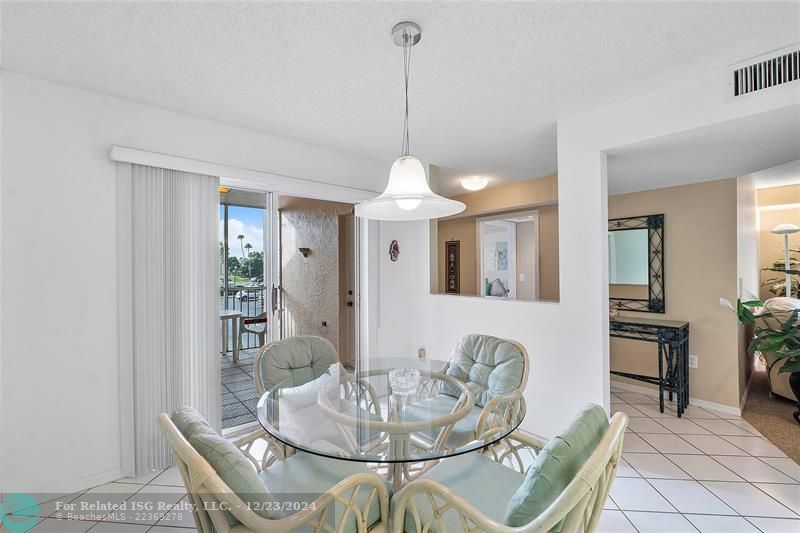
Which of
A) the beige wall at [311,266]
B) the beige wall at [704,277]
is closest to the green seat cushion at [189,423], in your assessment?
the beige wall at [311,266]

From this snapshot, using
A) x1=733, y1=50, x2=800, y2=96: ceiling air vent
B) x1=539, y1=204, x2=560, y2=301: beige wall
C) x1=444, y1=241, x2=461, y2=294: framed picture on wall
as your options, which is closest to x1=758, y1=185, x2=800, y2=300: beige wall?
x1=539, y1=204, x2=560, y2=301: beige wall

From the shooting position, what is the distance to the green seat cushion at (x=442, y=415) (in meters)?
1.65

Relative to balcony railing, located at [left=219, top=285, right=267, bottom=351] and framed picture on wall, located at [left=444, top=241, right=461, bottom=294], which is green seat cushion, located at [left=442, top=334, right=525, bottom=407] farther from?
framed picture on wall, located at [left=444, top=241, right=461, bottom=294]

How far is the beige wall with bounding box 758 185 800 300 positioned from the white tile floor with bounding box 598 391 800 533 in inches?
92.6

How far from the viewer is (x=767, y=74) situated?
1.93 metres

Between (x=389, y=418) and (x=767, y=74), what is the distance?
Answer: 2.70 meters

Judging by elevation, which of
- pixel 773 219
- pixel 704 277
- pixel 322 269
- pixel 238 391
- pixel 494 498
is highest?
pixel 773 219

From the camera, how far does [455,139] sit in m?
3.21

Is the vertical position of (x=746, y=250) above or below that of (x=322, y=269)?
above

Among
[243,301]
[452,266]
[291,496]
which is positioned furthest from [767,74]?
[452,266]

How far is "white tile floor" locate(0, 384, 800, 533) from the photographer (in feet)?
6.26

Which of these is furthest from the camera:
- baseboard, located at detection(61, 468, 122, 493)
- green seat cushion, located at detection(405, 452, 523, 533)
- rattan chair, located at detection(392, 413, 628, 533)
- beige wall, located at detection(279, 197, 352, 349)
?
beige wall, located at detection(279, 197, 352, 349)

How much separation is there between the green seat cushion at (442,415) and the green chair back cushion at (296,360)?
0.82 m

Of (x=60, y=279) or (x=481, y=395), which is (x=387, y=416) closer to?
(x=481, y=395)
